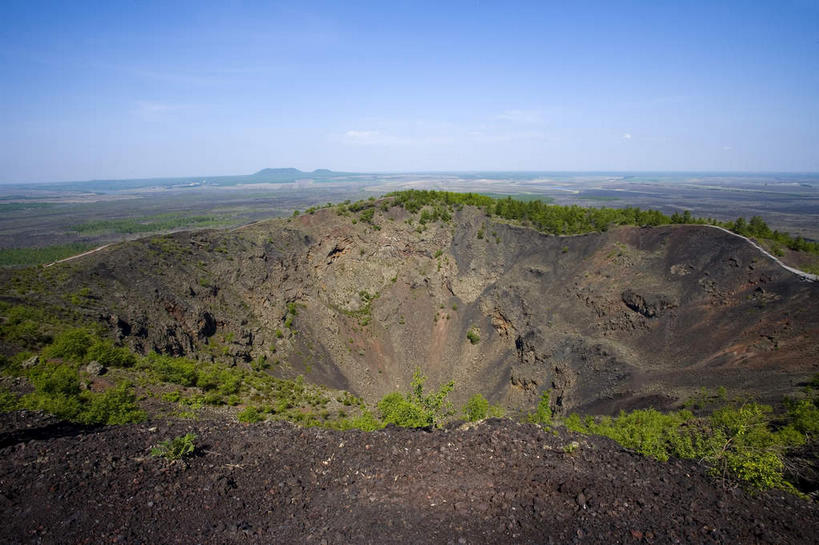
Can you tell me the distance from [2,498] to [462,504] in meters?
13.6

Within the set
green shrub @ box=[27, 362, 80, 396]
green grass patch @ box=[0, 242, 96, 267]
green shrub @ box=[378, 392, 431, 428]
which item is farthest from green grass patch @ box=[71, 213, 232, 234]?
green shrub @ box=[378, 392, 431, 428]

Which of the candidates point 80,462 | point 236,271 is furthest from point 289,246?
point 80,462

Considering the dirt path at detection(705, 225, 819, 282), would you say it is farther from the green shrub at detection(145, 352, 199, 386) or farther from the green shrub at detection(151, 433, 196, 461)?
the green shrub at detection(145, 352, 199, 386)

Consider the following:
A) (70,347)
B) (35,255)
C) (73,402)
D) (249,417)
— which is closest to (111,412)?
(73,402)

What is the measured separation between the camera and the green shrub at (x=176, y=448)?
559 inches

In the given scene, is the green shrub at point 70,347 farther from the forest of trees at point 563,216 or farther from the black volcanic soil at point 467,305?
the forest of trees at point 563,216

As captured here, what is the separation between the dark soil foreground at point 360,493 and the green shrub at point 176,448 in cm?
33

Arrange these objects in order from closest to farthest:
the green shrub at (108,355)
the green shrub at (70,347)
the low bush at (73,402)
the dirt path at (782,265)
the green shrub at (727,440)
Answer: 1. the green shrub at (727,440)
2. the low bush at (73,402)
3. the green shrub at (70,347)
4. the green shrub at (108,355)
5. the dirt path at (782,265)

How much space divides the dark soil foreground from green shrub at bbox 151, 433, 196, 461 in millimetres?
325

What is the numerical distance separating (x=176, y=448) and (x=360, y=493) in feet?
23.4

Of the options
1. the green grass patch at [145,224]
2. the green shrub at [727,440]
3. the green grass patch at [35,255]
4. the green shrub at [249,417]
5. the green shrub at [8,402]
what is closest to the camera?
the green shrub at [727,440]

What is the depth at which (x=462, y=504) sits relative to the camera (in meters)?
13.0

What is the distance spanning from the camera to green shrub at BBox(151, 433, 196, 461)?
46.5ft

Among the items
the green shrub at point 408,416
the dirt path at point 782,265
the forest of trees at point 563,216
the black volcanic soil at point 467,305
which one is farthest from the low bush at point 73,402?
the dirt path at point 782,265
